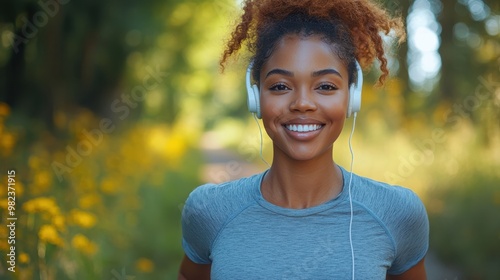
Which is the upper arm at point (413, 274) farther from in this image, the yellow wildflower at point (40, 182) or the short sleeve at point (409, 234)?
the yellow wildflower at point (40, 182)

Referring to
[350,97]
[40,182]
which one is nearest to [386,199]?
[350,97]

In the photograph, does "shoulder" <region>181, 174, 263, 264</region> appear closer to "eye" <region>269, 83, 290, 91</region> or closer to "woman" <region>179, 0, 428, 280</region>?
"woman" <region>179, 0, 428, 280</region>

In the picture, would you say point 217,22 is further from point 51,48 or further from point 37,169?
point 37,169

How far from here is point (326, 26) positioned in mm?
2295

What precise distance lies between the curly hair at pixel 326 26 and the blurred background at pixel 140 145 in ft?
0.53

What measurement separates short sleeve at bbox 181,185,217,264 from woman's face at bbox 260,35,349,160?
384mm

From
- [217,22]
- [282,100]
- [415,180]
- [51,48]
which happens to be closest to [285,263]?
[282,100]

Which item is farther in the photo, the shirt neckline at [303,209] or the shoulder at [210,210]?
the shoulder at [210,210]

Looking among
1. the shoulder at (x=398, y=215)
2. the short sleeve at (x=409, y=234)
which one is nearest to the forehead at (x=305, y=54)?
the shoulder at (x=398, y=215)

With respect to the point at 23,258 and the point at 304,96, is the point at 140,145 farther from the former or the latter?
the point at 304,96

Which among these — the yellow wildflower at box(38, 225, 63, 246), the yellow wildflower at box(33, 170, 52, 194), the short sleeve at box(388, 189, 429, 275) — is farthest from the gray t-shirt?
the yellow wildflower at box(33, 170, 52, 194)

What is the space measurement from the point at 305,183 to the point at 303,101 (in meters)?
0.31

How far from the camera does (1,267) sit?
10.9 feet

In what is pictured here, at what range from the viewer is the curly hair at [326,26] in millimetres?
2283
